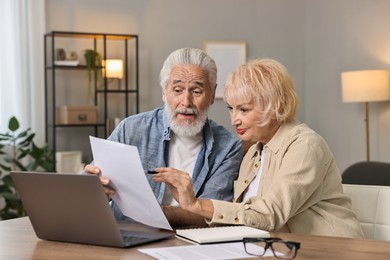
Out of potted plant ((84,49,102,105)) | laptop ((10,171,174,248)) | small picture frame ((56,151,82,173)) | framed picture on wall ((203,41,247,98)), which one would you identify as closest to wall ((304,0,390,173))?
framed picture on wall ((203,41,247,98))

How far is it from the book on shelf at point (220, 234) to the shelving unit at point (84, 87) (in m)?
4.08

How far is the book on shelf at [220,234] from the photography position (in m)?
1.88

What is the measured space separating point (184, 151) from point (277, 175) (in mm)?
644

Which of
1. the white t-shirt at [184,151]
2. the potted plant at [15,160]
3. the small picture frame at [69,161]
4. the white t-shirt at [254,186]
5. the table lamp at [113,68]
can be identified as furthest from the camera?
the table lamp at [113,68]

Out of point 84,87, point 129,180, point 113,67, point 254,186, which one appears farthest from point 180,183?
point 84,87

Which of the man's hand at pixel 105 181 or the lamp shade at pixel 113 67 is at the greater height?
the lamp shade at pixel 113 67

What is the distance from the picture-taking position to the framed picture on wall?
271 inches

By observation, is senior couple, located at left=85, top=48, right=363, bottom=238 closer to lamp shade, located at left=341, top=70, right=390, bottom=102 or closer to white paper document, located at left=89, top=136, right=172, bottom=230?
white paper document, located at left=89, top=136, right=172, bottom=230

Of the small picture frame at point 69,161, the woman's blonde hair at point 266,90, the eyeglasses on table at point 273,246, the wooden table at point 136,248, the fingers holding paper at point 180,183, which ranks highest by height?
the woman's blonde hair at point 266,90

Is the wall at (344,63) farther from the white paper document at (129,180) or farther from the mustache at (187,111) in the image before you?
the white paper document at (129,180)

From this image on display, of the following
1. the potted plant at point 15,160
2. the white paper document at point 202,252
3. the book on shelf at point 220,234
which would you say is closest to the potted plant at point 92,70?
the potted plant at point 15,160

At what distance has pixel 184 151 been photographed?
2.76m

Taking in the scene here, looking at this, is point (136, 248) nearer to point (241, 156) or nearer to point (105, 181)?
point (105, 181)

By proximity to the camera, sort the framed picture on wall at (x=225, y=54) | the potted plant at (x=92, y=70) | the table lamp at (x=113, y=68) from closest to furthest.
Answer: the potted plant at (x=92, y=70)
the table lamp at (x=113, y=68)
the framed picture on wall at (x=225, y=54)
